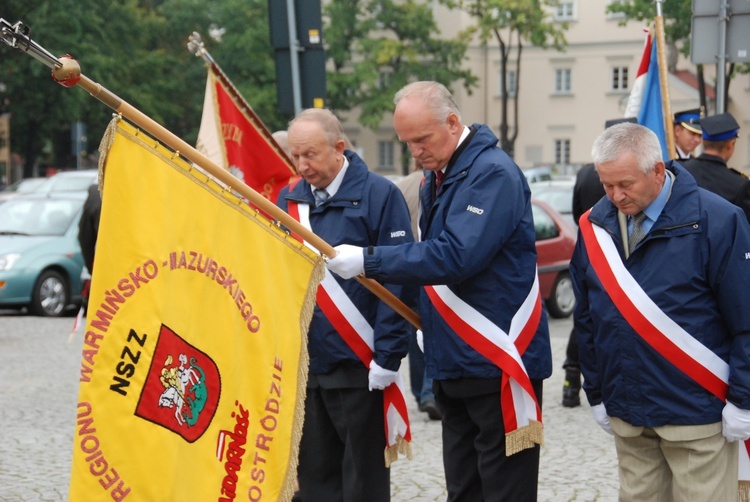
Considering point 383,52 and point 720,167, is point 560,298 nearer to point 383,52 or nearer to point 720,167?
point 720,167

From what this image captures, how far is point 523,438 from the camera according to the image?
13.5 ft

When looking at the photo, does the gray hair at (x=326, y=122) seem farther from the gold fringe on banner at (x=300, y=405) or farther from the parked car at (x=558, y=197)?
the parked car at (x=558, y=197)

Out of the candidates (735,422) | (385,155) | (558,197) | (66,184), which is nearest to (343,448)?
(735,422)

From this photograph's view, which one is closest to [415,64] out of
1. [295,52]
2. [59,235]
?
[59,235]

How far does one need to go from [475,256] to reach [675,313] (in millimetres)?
674

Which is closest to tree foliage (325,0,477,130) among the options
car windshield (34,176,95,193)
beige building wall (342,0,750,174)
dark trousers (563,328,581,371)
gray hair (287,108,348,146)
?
beige building wall (342,0,750,174)

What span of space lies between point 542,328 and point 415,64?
163 feet

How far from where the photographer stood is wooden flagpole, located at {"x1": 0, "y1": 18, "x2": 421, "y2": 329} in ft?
10.8

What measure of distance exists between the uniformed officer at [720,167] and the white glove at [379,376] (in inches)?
100.0

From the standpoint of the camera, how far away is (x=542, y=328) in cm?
423

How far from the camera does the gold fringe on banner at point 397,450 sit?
15.3ft

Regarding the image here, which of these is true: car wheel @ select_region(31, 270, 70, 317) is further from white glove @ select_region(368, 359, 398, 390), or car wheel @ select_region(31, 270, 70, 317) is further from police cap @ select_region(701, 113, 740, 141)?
white glove @ select_region(368, 359, 398, 390)

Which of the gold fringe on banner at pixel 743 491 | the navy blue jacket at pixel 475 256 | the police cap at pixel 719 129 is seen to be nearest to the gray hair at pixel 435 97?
the navy blue jacket at pixel 475 256

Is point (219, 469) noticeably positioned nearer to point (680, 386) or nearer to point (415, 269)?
point (415, 269)
